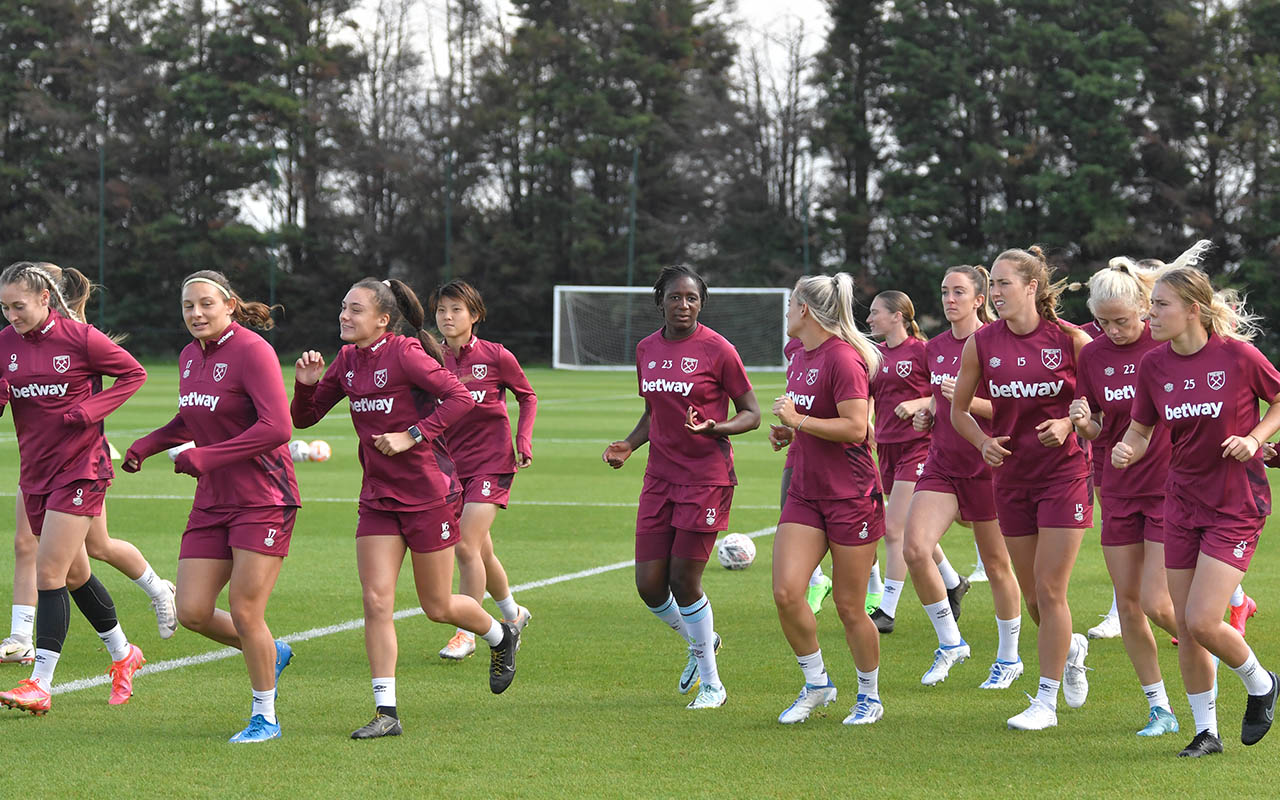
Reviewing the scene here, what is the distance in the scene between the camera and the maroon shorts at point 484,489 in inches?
324

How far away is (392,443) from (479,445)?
223 centimetres

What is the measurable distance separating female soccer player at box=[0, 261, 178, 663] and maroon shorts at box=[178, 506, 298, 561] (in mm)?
1259

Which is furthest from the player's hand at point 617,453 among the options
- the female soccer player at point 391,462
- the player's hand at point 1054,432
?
the player's hand at point 1054,432

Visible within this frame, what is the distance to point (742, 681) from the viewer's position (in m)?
7.32

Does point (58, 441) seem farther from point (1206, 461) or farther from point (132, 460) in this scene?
point (1206, 461)

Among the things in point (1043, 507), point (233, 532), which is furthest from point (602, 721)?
point (1043, 507)

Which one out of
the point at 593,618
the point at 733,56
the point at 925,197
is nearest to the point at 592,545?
the point at 593,618

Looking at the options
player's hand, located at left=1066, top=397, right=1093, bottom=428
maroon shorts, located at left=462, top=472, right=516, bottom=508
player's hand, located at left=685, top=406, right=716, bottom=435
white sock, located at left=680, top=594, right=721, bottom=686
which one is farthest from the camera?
maroon shorts, located at left=462, top=472, right=516, bottom=508

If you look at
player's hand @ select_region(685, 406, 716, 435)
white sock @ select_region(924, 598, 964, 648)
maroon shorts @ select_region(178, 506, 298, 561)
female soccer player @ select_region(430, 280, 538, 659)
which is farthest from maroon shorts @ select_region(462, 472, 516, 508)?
white sock @ select_region(924, 598, 964, 648)

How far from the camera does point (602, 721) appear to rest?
648 cm

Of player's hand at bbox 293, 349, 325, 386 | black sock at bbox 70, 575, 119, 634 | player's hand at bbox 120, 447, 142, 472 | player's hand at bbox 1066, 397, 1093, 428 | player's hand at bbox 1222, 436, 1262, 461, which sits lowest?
black sock at bbox 70, 575, 119, 634

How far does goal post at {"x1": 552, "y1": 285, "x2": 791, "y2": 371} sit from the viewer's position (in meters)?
45.6

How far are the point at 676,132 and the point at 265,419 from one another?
165 feet

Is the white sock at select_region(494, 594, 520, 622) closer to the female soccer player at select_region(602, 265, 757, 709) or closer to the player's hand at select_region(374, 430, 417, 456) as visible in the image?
the female soccer player at select_region(602, 265, 757, 709)
